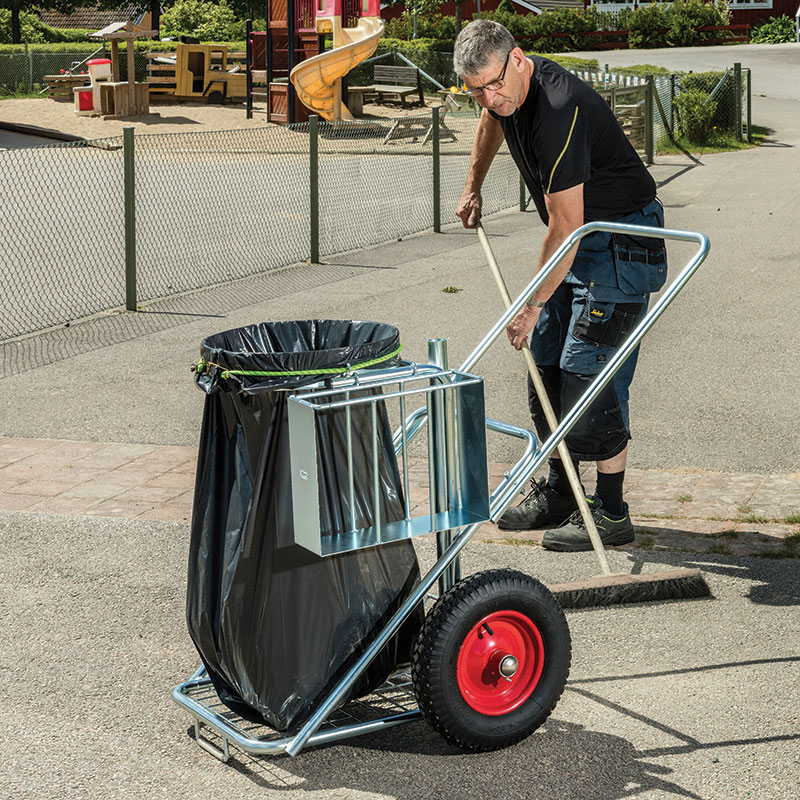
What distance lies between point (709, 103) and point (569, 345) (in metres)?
18.7

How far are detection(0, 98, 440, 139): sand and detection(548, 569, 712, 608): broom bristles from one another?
23.0 meters

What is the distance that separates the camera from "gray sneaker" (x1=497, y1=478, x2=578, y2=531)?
5113 mm

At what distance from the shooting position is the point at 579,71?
2872 centimetres

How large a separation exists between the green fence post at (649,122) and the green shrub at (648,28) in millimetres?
35756

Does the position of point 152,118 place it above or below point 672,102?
below

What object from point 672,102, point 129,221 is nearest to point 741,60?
point 672,102

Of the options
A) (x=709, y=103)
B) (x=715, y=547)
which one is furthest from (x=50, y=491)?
(x=709, y=103)

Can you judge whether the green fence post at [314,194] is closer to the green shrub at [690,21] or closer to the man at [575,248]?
the man at [575,248]

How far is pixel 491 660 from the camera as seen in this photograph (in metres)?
3.32

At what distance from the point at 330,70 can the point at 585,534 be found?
22676 mm

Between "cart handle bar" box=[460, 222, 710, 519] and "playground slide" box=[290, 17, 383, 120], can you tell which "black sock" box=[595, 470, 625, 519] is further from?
"playground slide" box=[290, 17, 383, 120]

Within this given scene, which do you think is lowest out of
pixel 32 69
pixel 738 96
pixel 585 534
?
pixel 585 534

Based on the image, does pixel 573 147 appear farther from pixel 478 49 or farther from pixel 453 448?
pixel 453 448

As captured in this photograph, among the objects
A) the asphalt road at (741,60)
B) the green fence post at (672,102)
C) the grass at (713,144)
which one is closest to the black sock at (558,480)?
the grass at (713,144)
